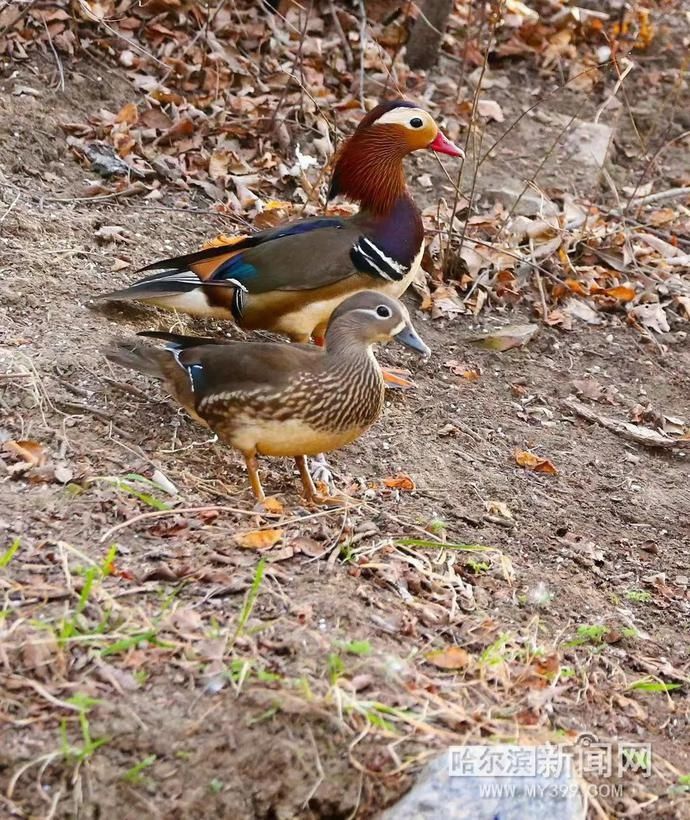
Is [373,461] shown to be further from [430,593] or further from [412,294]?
[412,294]

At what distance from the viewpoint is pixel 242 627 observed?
2736mm

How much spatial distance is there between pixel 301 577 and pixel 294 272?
4.95 feet

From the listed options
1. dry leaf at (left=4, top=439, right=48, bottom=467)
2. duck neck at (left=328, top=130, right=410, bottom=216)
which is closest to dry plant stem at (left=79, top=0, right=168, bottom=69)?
duck neck at (left=328, top=130, right=410, bottom=216)

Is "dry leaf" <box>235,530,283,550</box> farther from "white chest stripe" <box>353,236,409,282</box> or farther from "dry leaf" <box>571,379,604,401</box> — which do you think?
"dry leaf" <box>571,379,604,401</box>

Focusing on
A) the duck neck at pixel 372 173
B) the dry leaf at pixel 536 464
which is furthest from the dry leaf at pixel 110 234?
the dry leaf at pixel 536 464

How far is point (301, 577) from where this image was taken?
10.1ft

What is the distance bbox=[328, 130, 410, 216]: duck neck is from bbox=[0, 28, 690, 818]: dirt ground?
676mm

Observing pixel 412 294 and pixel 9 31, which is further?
pixel 9 31

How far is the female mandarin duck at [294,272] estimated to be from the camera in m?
4.26

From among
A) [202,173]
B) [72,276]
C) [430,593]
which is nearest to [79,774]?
[430,593]

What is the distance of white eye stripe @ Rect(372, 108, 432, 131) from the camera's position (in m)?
4.66

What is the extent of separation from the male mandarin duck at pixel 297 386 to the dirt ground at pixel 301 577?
0.19 metres

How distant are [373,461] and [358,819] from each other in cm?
174

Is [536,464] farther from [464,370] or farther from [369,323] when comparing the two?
[369,323]
